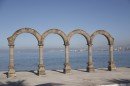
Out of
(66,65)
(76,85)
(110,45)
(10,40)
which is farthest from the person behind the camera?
(110,45)

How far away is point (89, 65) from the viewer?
95.0ft

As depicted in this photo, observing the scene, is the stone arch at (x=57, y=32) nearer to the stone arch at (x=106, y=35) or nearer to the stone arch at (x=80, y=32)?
the stone arch at (x=80, y=32)

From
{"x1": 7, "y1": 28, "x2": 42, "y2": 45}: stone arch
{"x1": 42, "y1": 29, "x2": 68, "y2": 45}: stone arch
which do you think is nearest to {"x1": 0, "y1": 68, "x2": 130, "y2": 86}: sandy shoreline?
{"x1": 7, "y1": 28, "x2": 42, "y2": 45}: stone arch

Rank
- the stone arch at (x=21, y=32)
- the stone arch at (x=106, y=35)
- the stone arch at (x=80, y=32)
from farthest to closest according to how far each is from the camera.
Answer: the stone arch at (x=106, y=35)
the stone arch at (x=80, y=32)
the stone arch at (x=21, y=32)

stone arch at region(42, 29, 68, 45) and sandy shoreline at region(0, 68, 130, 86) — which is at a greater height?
stone arch at region(42, 29, 68, 45)

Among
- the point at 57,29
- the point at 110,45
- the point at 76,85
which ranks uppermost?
the point at 57,29

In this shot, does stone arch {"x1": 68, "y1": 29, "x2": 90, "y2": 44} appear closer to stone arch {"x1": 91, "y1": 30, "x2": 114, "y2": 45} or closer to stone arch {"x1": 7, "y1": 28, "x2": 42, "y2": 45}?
stone arch {"x1": 91, "y1": 30, "x2": 114, "y2": 45}

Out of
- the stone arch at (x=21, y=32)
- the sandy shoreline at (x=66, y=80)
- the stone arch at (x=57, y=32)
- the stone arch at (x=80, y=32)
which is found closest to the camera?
the sandy shoreline at (x=66, y=80)

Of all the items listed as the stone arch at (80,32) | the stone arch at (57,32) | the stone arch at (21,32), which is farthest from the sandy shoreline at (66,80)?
the stone arch at (80,32)

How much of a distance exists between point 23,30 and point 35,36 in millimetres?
1645

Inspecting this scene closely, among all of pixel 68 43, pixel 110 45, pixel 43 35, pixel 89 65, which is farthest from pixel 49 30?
pixel 110 45

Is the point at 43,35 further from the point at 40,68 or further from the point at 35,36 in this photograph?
the point at 40,68

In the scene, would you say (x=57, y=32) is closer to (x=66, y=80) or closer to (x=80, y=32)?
(x=80, y=32)

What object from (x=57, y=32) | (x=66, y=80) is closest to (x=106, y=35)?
(x=57, y=32)
